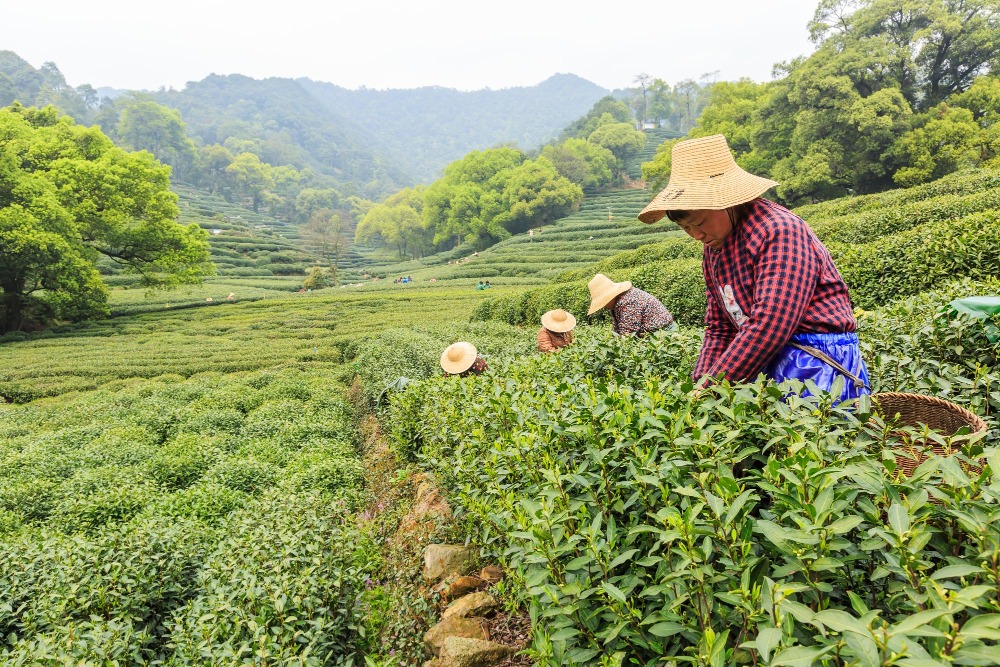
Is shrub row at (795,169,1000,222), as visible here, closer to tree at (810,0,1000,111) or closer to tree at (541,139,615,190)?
tree at (810,0,1000,111)

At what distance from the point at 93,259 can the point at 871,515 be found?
1081 inches

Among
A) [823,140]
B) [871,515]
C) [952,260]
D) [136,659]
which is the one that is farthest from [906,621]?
[823,140]

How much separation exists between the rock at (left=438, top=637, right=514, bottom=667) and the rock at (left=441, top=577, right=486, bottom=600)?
51 cm

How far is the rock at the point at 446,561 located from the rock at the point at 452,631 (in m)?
0.46

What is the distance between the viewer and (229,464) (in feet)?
18.0

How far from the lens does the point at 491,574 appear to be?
2768mm

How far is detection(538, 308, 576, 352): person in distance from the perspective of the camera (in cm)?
613

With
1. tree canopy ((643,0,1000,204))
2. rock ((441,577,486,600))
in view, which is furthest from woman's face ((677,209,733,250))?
tree canopy ((643,0,1000,204))

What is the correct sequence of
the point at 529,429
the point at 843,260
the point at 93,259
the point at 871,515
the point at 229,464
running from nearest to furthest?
the point at 871,515
the point at 529,429
the point at 229,464
the point at 843,260
the point at 93,259

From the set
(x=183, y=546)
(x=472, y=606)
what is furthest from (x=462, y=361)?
(x=472, y=606)

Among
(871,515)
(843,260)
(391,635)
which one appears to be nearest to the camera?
(871,515)

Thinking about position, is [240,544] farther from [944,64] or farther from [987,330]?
[944,64]

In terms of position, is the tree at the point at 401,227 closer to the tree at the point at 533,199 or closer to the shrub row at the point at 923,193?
the tree at the point at 533,199

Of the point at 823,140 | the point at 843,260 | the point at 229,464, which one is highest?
the point at 823,140
